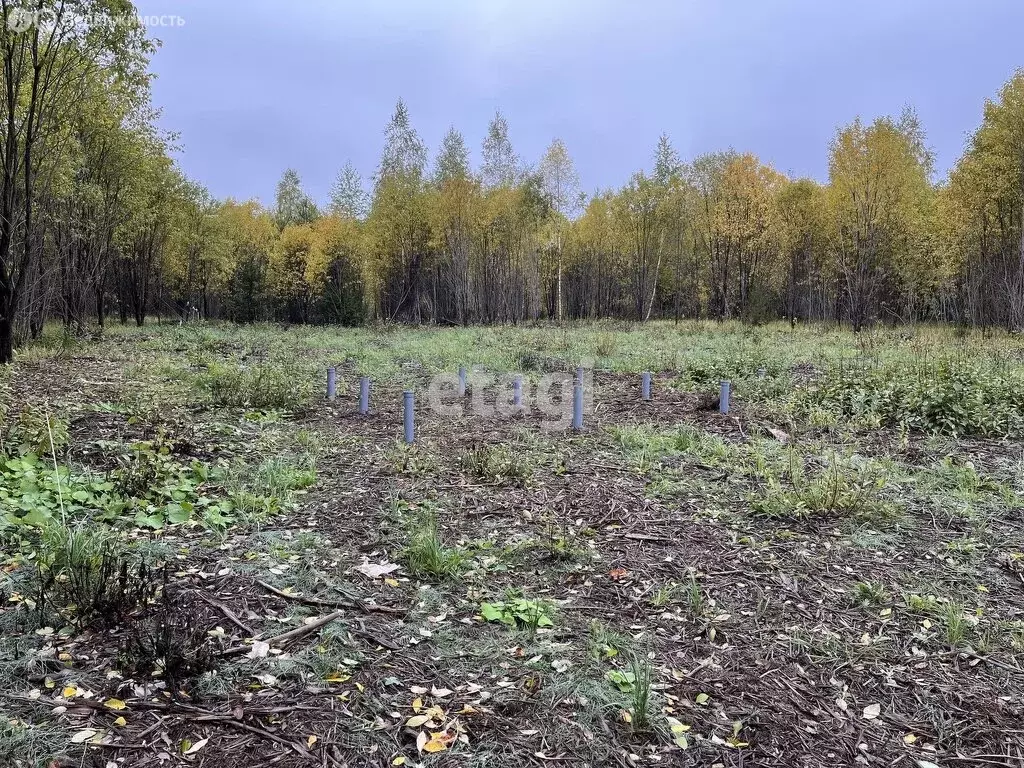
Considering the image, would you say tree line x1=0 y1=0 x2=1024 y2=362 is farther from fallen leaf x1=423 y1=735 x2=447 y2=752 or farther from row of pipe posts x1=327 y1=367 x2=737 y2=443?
fallen leaf x1=423 y1=735 x2=447 y2=752

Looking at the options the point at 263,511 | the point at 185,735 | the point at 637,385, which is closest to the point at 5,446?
the point at 263,511

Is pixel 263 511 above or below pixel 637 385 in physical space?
below

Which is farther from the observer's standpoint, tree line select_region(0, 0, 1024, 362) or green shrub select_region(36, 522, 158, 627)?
tree line select_region(0, 0, 1024, 362)

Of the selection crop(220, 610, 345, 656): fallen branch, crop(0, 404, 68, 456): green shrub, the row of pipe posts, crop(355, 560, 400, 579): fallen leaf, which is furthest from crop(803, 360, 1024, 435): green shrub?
crop(0, 404, 68, 456): green shrub

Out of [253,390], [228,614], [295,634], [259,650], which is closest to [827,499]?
[295,634]

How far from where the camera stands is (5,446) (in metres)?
4.21

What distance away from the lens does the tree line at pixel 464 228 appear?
35.9 ft

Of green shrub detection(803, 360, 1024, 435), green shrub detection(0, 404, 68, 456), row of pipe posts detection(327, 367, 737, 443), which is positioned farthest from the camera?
green shrub detection(803, 360, 1024, 435)

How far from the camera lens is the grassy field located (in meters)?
1.98

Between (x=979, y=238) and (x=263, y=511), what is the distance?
24189 millimetres

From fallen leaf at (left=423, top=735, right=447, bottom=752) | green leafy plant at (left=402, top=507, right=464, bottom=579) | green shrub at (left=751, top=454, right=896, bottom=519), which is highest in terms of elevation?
green shrub at (left=751, top=454, right=896, bottom=519)

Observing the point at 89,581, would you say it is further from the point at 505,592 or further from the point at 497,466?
the point at 497,466

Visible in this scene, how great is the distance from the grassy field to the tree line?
763 centimetres

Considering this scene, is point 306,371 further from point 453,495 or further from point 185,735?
point 185,735
